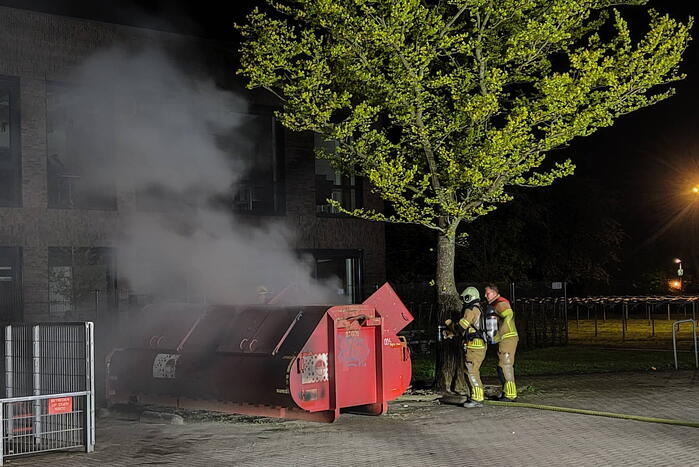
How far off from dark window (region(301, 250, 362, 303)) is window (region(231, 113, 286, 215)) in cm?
162

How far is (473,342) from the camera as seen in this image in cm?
1308

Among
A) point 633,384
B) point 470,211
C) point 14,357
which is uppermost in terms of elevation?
point 470,211

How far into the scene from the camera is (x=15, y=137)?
16.6 metres

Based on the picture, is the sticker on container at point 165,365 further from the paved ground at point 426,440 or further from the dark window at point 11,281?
the dark window at point 11,281

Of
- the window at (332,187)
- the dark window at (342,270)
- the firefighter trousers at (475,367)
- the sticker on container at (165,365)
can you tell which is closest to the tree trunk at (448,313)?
the firefighter trousers at (475,367)

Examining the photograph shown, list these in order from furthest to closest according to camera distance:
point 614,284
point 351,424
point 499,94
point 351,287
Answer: point 614,284 < point 351,287 < point 499,94 < point 351,424

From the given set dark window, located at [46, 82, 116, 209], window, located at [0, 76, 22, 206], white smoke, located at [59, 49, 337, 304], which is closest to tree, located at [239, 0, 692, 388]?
white smoke, located at [59, 49, 337, 304]

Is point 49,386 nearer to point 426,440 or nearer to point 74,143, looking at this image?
point 426,440

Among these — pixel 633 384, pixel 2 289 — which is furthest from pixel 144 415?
pixel 633 384

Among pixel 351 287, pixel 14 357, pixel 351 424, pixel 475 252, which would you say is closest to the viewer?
pixel 14 357

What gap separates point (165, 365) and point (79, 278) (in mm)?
5274

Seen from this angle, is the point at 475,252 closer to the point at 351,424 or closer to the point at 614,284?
the point at 614,284

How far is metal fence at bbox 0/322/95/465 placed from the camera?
961 cm

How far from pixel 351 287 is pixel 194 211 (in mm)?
5457
